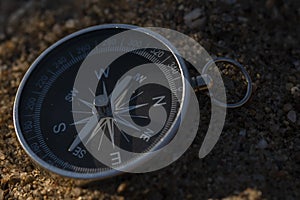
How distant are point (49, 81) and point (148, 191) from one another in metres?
0.68

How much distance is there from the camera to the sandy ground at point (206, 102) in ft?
6.88

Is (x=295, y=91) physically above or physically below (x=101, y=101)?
below

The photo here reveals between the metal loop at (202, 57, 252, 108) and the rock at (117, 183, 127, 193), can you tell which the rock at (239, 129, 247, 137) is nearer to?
the metal loop at (202, 57, 252, 108)

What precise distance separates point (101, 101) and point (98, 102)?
13 mm

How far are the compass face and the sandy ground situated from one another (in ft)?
0.39

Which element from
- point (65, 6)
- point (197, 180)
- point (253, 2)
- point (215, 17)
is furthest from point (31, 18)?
point (197, 180)

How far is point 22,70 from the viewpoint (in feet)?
9.02

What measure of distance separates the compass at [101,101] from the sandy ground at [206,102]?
0.12 m

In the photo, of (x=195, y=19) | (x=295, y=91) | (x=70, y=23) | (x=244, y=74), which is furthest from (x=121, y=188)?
(x=70, y=23)

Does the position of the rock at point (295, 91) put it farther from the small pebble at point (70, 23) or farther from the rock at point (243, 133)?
the small pebble at point (70, 23)

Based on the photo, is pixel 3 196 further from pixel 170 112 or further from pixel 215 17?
pixel 215 17

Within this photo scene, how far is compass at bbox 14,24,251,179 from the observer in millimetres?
2070

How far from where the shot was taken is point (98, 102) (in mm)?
2150

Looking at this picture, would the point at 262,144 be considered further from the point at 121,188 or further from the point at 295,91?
the point at 121,188
